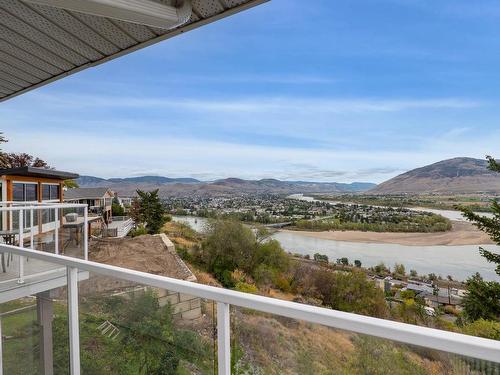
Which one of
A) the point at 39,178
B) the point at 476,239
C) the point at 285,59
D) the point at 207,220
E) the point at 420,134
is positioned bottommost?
the point at 476,239

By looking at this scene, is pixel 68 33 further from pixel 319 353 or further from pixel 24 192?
pixel 24 192

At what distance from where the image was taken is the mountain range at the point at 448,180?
2862cm

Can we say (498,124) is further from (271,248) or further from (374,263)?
(271,248)

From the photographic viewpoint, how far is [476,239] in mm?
36312

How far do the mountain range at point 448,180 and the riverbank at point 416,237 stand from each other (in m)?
4.12

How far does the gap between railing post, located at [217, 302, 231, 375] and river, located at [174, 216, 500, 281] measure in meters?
34.5

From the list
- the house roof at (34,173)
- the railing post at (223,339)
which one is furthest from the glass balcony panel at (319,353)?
the house roof at (34,173)

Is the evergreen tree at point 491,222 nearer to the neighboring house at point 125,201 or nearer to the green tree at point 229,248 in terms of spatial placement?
the green tree at point 229,248

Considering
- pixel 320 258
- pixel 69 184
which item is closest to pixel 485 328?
pixel 320 258

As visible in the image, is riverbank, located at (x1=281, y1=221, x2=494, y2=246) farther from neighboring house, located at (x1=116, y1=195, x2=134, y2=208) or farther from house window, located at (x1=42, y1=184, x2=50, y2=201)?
house window, located at (x1=42, y1=184, x2=50, y2=201)

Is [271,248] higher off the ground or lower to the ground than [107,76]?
lower

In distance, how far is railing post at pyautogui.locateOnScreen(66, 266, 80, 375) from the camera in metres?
1.47

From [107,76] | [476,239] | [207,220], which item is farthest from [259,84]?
[476,239]

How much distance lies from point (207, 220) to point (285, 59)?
25735 mm
